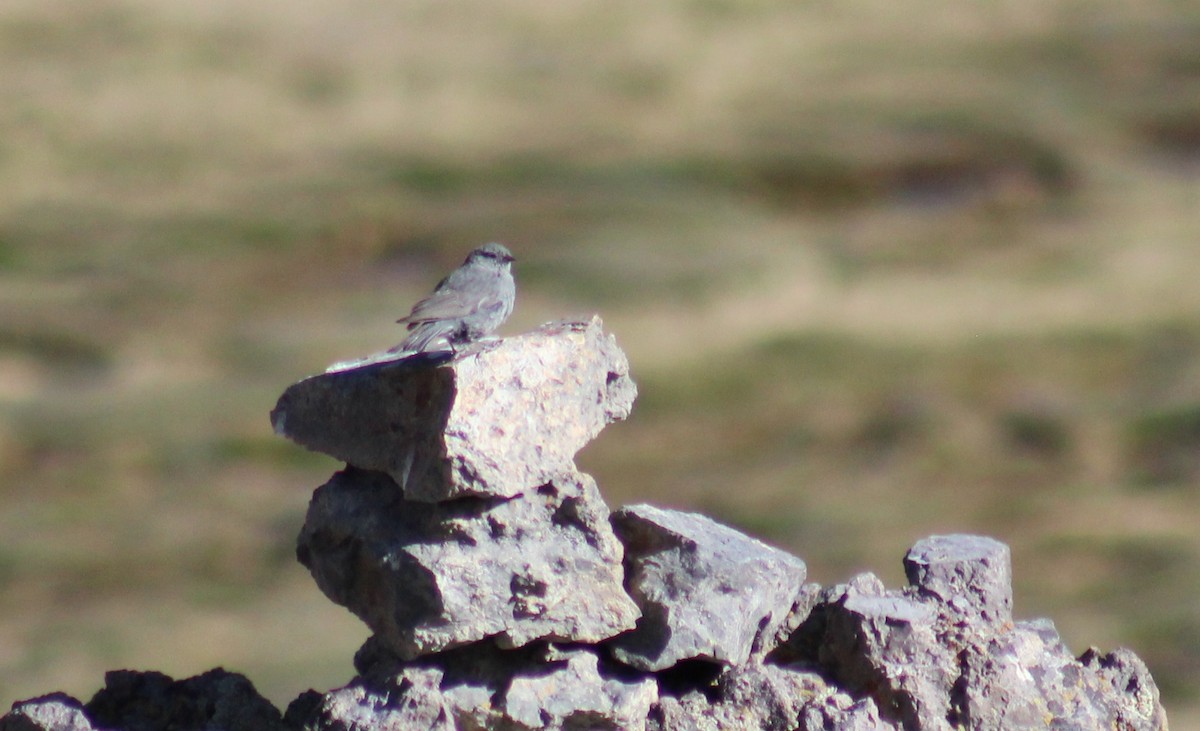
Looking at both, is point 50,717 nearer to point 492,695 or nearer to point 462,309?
point 492,695

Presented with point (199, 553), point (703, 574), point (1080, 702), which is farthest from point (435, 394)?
point (199, 553)

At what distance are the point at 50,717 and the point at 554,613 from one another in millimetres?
1956

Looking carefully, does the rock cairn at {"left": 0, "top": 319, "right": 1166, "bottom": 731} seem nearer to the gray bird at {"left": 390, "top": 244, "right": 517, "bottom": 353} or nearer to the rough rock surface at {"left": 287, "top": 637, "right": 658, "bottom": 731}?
the rough rock surface at {"left": 287, "top": 637, "right": 658, "bottom": 731}

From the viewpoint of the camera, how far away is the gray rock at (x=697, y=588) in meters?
5.90

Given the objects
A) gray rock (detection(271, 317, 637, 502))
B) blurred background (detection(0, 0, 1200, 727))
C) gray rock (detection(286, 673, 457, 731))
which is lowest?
gray rock (detection(286, 673, 457, 731))

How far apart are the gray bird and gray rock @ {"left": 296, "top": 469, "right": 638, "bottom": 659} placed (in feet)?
1.87

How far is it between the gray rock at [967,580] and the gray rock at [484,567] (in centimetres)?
140

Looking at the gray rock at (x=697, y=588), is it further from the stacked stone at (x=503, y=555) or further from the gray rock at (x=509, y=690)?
the gray rock at (x=509, y=690)

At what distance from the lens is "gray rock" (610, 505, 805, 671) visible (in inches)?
232

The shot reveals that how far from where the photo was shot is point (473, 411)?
566cm

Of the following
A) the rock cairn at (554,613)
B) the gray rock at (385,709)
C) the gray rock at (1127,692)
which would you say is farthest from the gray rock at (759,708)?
the gray rock at (1127,692)

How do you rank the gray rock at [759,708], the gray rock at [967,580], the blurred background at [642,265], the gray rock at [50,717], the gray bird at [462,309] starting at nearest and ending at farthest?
the gray rock at [759,708] < the gray rock at [50,717] < the gray bird at [462,309] < the gray rock at [967,580] < the blurred background at [642,265]

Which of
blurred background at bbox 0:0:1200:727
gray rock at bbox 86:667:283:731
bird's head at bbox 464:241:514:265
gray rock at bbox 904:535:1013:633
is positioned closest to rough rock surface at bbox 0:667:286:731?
gray rock at bbox 86:667:283:731

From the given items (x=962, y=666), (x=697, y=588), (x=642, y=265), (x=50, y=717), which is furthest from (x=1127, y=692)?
(x=642, y=265)
